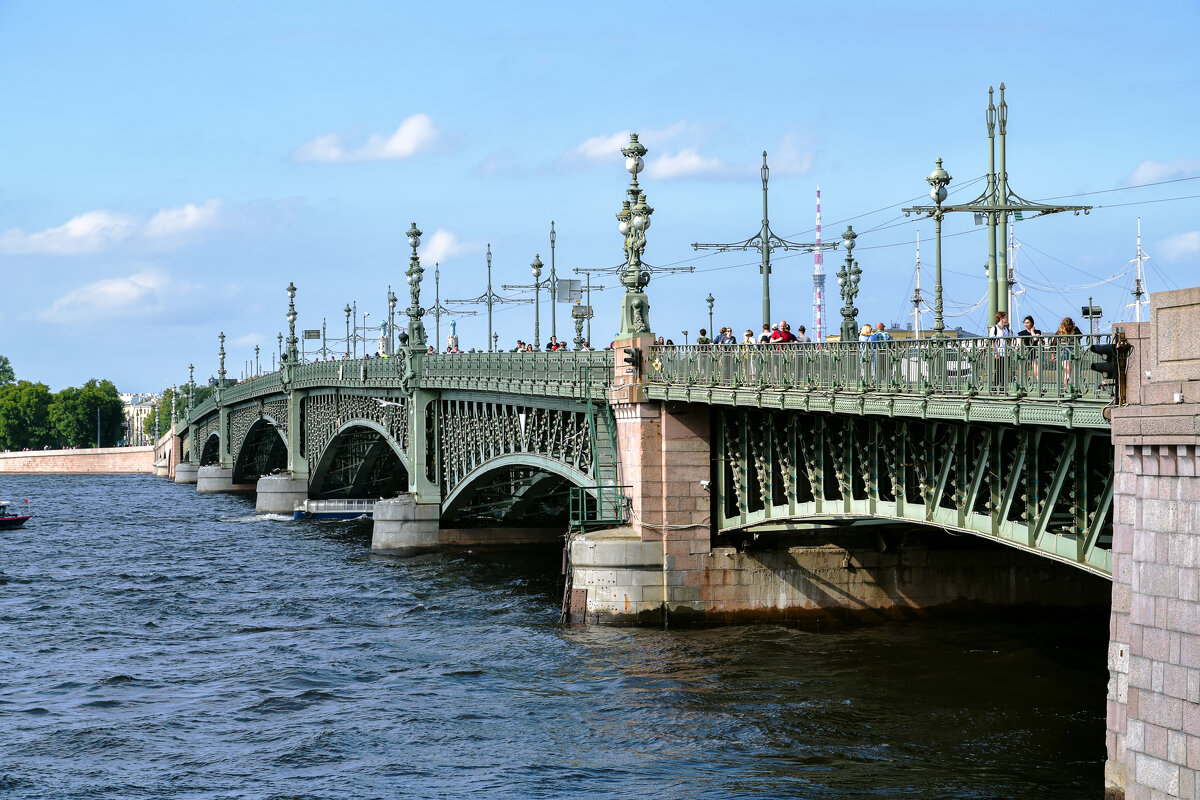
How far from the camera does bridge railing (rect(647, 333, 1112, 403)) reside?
56.0 ft

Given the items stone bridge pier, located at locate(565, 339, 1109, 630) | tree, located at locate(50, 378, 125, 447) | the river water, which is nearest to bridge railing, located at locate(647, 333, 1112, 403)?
stone bridge pier, located at locate(565, 339, 1109, 630)

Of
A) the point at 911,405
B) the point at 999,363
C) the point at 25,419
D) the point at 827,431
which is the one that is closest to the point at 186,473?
the point at 25,419

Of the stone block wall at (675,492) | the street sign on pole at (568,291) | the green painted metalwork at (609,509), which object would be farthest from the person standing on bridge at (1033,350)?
the street sign on pole at (568,291)

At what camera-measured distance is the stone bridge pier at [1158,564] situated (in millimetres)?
14070

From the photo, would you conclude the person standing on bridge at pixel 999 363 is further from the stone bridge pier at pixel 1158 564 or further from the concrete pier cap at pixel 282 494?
the concrete pier cap at pixel 282 494

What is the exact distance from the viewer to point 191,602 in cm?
4091

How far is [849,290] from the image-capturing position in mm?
38969

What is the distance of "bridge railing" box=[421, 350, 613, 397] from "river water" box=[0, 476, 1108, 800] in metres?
5.54

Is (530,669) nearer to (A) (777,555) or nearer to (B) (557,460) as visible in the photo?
(A) (777,555)

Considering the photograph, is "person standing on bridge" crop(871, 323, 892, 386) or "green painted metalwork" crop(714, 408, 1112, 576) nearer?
"green painted metalwork" crop(714, 408, 1112, 576)

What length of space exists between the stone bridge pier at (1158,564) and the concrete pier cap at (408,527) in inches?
1468

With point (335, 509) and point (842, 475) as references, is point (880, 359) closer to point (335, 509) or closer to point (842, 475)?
point (842, 475)

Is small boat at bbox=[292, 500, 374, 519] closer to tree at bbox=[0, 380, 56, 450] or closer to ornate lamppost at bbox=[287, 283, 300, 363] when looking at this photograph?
ornate lamppost at bbox=[287, 283, 300, 363]

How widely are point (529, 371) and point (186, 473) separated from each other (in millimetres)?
91021
